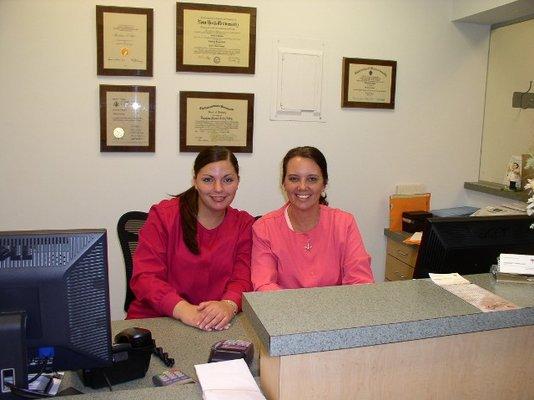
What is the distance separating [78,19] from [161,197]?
1102 mm

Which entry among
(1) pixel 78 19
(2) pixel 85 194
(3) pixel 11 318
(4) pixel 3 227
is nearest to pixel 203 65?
(1) pixel 78 19

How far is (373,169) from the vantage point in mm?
3375

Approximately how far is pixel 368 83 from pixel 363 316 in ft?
8.14

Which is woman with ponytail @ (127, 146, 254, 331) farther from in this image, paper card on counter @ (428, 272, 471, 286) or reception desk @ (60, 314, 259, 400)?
paper card on counter @ (428, 272, 471, 286)

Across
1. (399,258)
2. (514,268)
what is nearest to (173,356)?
(514,268)

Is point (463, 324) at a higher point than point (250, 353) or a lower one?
higher

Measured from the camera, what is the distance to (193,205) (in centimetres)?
207

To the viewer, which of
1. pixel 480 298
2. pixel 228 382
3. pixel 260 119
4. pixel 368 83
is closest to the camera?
pixel 228 382

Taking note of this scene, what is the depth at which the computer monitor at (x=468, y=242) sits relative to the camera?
4.53 ft

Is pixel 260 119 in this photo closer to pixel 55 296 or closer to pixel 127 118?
pixel 127 118

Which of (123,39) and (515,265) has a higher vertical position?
(123,39)

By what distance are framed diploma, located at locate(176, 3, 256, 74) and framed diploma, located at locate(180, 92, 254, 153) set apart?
6.7 inches

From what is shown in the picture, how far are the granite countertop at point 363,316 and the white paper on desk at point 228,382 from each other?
4.5 inches

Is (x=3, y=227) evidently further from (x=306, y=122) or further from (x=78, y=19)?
(x=306, y=122)
